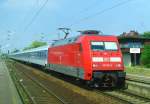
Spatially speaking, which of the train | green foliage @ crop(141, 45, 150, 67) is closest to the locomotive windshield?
the train

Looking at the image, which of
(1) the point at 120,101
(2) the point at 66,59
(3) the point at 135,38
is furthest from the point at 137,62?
(1) the point at 120,101

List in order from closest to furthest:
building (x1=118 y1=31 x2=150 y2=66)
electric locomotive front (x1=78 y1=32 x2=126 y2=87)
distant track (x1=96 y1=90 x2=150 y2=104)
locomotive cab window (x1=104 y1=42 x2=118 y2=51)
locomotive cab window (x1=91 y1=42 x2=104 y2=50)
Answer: distant track (x1=96 y1=90 x2=150 y2=104), electric locomotive front (x1=78 y1=32 x2=126 y2=87), locomotive cab window (x1=91 y1=42 x2=104 y2=50), locomotive cab window (x1=104 y1=42 x2=118 y2=51), building (x1=118 y1=31 x2=150 y2=66)

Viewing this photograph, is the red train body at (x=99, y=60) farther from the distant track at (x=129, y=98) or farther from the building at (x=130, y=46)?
the building at (x=130, y=46)

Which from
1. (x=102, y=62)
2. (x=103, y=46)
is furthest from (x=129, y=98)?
(x=103, y=46)

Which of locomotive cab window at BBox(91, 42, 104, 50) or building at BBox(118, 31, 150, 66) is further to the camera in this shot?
building at BBox(118, 31, 150, 66)

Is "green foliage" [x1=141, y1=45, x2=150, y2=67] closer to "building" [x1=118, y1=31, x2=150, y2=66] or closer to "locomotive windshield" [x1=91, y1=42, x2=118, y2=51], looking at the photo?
"building" [x1=118, y1=31, x2=150, y2=66]

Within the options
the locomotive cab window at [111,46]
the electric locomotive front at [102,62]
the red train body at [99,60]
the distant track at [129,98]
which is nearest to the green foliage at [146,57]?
the red train body at [99,60]

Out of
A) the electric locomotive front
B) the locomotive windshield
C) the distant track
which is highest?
the locomotive windshield

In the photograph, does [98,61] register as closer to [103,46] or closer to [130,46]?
[103,46]

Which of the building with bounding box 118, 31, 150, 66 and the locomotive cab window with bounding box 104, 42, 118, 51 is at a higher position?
the building with bounding box 118, 31, 150, 66

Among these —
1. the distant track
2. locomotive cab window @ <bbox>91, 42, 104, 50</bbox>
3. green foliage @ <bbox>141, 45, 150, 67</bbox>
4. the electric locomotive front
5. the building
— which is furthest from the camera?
the building

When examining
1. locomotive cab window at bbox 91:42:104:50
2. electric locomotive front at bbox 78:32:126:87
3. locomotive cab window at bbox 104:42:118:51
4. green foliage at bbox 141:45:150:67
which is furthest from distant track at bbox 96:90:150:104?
green foliage at bbox 141:45:150:67

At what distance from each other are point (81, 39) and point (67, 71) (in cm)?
439

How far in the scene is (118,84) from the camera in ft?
72.0
